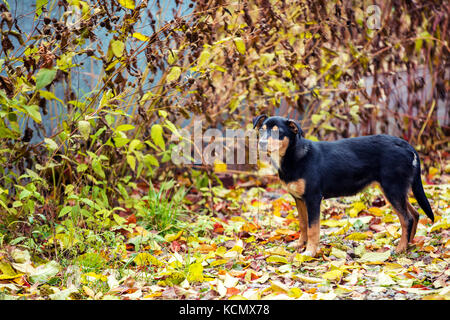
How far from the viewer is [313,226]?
3.68 metres

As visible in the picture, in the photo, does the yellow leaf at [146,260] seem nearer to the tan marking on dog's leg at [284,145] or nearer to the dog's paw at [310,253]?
the dog's paw at [310,253]

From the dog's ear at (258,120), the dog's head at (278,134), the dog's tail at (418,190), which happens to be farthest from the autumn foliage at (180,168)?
the dog's head at (278,134)

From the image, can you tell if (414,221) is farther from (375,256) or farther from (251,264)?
(251,264)

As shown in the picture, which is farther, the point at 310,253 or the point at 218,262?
the point at 310,253

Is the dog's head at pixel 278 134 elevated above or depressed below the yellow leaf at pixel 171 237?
above

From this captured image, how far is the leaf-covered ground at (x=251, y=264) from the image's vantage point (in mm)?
2988

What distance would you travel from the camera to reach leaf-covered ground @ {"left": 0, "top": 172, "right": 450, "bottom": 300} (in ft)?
9.80

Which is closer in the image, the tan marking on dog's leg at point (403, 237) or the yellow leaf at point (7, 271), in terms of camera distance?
the yellow leaf at point (7, 271)

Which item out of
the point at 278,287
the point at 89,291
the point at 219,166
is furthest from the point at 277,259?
the point at 219,166

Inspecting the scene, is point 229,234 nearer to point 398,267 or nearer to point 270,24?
point 398,267

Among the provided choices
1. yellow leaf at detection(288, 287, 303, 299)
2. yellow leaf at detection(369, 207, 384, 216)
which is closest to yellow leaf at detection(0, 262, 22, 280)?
yellow leaf at detection(288, 287, 303, 299)

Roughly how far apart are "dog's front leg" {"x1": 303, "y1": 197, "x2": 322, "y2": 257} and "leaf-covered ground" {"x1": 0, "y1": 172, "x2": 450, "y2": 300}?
0.09 meters

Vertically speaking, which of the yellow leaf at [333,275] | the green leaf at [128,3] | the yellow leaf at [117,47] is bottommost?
the yellow leaf at [333,275]

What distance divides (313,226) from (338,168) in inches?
19.2
